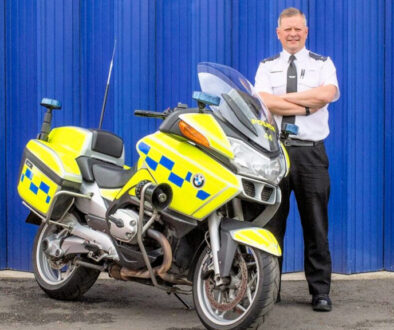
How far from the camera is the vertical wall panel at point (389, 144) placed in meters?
7.21

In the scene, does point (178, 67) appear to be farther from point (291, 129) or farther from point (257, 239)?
point (257, 239)

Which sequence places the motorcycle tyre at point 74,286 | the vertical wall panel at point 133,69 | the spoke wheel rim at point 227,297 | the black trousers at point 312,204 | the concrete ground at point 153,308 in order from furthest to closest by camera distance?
the vertical wall panel at point 133,69, the motorcycle tyre at point 74,286, the black trousers at point 312,204, the concrete ground at point 153,308, the spoke wheel rim at point 227,297

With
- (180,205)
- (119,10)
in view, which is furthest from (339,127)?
(180,205)

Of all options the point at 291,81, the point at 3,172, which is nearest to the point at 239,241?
the point at 291,81

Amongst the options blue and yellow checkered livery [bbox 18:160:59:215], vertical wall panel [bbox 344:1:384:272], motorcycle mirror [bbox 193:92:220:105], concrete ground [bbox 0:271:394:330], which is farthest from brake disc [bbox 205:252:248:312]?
vertical wall panel [bbox 344:1:384:272]

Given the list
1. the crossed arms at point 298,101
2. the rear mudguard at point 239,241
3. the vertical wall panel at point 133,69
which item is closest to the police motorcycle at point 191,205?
the rear mudguard at point 239,241

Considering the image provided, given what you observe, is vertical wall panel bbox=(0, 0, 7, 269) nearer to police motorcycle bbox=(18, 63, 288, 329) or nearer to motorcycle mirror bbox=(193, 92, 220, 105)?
police motorcycle bbox=(18, 63, 288, 329)

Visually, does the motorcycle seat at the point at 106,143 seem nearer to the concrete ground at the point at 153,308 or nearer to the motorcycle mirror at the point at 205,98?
the concrete ground at the point at 153,308

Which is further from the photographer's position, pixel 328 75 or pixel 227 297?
pixel 328 75

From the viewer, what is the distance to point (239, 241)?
495 centimetres

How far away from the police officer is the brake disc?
968 mm

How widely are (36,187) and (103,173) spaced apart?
1.50 ft

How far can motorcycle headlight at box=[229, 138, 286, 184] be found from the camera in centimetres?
499

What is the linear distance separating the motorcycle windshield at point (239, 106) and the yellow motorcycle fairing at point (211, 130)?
10 cm
